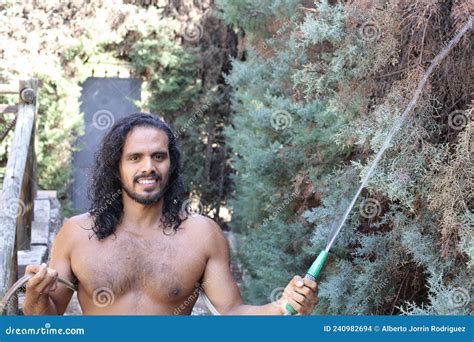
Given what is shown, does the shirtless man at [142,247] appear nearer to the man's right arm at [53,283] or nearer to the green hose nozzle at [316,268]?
the man's right arm at [53,283]

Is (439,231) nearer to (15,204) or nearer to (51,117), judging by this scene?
(15,204)

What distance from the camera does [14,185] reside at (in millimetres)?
4539

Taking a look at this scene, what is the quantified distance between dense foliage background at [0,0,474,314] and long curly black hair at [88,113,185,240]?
0.97m

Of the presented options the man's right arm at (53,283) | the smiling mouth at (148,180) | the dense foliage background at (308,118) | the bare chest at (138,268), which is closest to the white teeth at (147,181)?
the smiling mouth at (148,180)

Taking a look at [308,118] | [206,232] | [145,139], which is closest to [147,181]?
[145,139]

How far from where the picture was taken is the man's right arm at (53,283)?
2521 millimetres

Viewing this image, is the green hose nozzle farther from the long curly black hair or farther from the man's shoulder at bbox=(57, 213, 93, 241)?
the man's shoulder at bbox=(57, 213, 93, 241)

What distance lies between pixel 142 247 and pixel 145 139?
1.30 ft

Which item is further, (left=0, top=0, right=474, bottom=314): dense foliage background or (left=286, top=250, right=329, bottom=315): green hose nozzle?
(left=0, top=0, right=474, bottom=314): dense foliage background

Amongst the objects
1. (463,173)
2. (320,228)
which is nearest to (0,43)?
(320,228)

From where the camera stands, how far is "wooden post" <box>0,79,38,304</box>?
153 inches

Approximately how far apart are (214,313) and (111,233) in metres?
0.48

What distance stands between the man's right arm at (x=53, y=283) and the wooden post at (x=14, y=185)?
1.00 meters

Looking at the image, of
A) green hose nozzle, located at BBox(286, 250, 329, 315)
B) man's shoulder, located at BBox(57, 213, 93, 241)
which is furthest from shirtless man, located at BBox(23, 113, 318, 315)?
green hose nozzle, located at BBox(286, 250, 329, 315)
